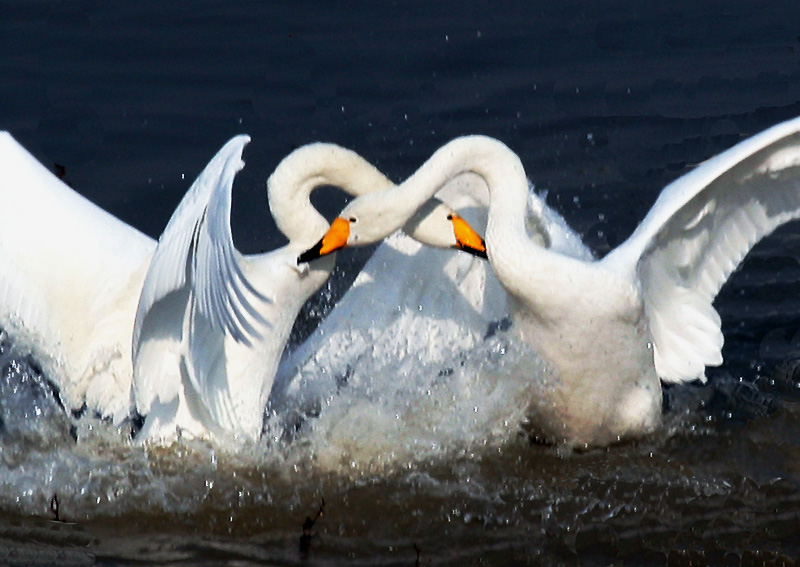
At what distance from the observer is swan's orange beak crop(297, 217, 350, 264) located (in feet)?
22.9

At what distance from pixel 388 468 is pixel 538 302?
128cm

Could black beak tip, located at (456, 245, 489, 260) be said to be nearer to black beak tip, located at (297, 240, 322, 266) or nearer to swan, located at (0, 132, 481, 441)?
swan, located at (0, 132, 481, 441)

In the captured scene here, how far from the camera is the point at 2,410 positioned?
26.3 feet

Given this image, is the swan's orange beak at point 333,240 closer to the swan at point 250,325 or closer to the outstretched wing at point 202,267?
the swan at point 250,325

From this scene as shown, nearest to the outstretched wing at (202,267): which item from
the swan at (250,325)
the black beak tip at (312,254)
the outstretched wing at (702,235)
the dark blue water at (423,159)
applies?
the swan at (250,325)

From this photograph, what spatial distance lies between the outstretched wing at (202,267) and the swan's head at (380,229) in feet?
1.50

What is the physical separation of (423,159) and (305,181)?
3.26 metres

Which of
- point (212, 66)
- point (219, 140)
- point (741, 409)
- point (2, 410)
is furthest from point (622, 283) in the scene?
point (212, 66)

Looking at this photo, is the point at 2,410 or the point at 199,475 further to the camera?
the point at 2,410

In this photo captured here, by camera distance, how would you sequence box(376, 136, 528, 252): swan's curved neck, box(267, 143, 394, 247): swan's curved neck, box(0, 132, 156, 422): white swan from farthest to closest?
1. box(0, 132, 156, 422): white swan
2. box(267, 143, 394, 247): swan's curved neck
3. box(376, 136, 528, 252): swan's curved neck

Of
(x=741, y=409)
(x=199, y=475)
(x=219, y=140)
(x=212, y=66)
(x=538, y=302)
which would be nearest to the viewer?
(x=538, y=302)

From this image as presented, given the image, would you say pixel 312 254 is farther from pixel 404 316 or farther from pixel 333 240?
pixel 404 316

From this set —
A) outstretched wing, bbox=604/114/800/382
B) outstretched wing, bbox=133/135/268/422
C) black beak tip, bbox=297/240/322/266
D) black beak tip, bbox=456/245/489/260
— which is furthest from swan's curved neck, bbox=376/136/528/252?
outstretched wing, bbox=133/135/268/422

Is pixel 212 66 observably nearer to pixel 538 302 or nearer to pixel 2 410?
pixel 2 410
